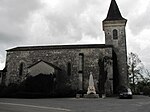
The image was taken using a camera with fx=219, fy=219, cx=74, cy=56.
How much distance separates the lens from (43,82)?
39.0 metres

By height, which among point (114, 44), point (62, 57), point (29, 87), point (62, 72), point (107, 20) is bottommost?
point (29, 87)

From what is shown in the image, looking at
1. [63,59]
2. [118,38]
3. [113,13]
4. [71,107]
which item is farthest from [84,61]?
[71,107]

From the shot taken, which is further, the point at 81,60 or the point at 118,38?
the point at 118,38

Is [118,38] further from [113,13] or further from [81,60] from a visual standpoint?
[81,60]

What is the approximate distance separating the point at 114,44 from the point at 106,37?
89.2 inches

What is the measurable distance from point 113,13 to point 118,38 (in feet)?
19.3

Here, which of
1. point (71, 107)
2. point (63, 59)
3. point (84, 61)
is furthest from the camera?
point (63, 59)

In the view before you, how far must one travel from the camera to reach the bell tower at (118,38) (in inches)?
1750

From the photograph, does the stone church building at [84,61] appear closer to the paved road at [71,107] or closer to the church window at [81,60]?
the church window at [81,60]

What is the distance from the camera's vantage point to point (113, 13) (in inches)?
1889

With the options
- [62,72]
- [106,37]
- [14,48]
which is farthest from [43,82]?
[106,37]

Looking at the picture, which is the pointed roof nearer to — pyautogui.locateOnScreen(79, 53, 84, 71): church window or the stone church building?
the stone church building

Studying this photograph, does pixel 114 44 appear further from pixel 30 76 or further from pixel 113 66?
pixel 30 76

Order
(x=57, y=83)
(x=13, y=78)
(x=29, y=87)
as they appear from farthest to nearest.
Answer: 1. (x=13, y=78)
2. (x=57, y=83)
3. (x=29, y=87)
